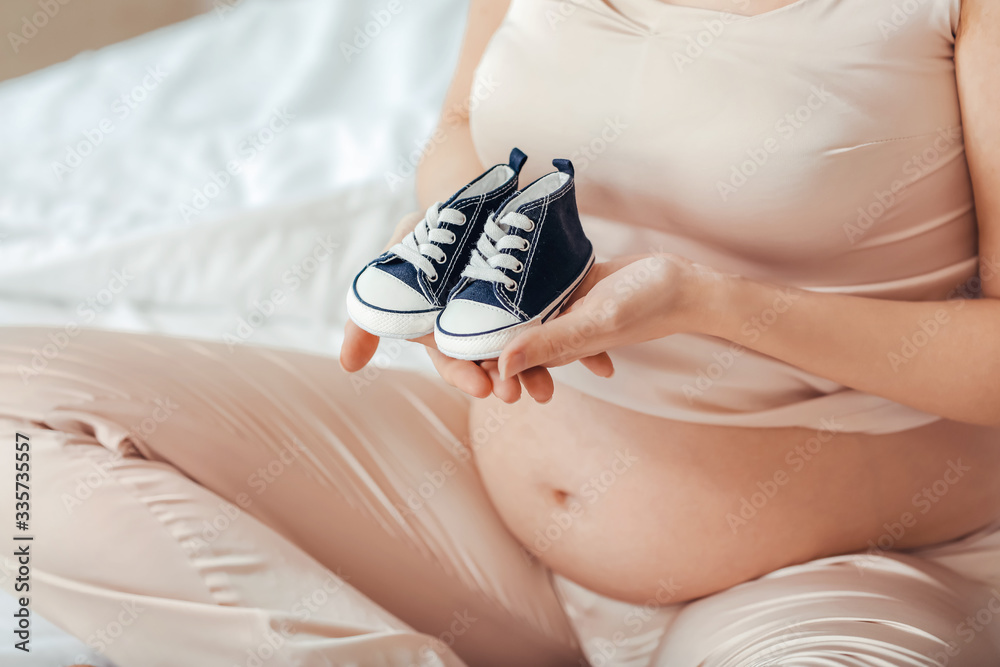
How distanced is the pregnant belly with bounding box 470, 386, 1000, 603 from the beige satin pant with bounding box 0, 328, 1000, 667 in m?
0.04

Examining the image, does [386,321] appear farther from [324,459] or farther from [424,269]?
[324,459]

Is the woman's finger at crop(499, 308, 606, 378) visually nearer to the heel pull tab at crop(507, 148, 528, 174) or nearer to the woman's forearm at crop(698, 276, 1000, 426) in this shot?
the woman's forearm at crop(698, 276, 1000, 426)

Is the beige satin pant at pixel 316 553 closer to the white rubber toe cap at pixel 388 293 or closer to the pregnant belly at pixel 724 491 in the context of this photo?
the pregnant belly at pixel 724 491

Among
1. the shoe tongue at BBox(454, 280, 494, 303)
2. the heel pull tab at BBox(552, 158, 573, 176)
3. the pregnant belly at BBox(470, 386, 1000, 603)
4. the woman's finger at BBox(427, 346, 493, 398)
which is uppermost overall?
the heel pull tab at BBox(552, 158, 573, 176)

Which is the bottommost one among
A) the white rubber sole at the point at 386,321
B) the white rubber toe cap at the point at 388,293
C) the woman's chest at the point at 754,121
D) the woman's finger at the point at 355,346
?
the woman's finger at the point at 355,346

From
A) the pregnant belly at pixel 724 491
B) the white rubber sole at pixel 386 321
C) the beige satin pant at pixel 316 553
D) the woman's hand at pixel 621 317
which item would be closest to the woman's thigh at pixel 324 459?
the beige satin pant at pixel 316 553

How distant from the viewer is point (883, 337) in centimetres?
74

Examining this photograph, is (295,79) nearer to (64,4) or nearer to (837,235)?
(64,4)

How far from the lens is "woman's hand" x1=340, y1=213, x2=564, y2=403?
2.19ft

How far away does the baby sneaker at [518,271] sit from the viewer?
70 centimetres

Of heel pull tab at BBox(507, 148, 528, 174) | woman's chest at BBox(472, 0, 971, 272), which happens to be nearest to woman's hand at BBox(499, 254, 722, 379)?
woman's chest at BBox(472, 0, 971, 272)

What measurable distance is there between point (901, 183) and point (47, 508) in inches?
35.3

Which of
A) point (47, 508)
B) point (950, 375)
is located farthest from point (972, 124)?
point (47, 508)

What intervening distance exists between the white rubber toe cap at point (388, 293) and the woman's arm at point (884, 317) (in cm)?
17
